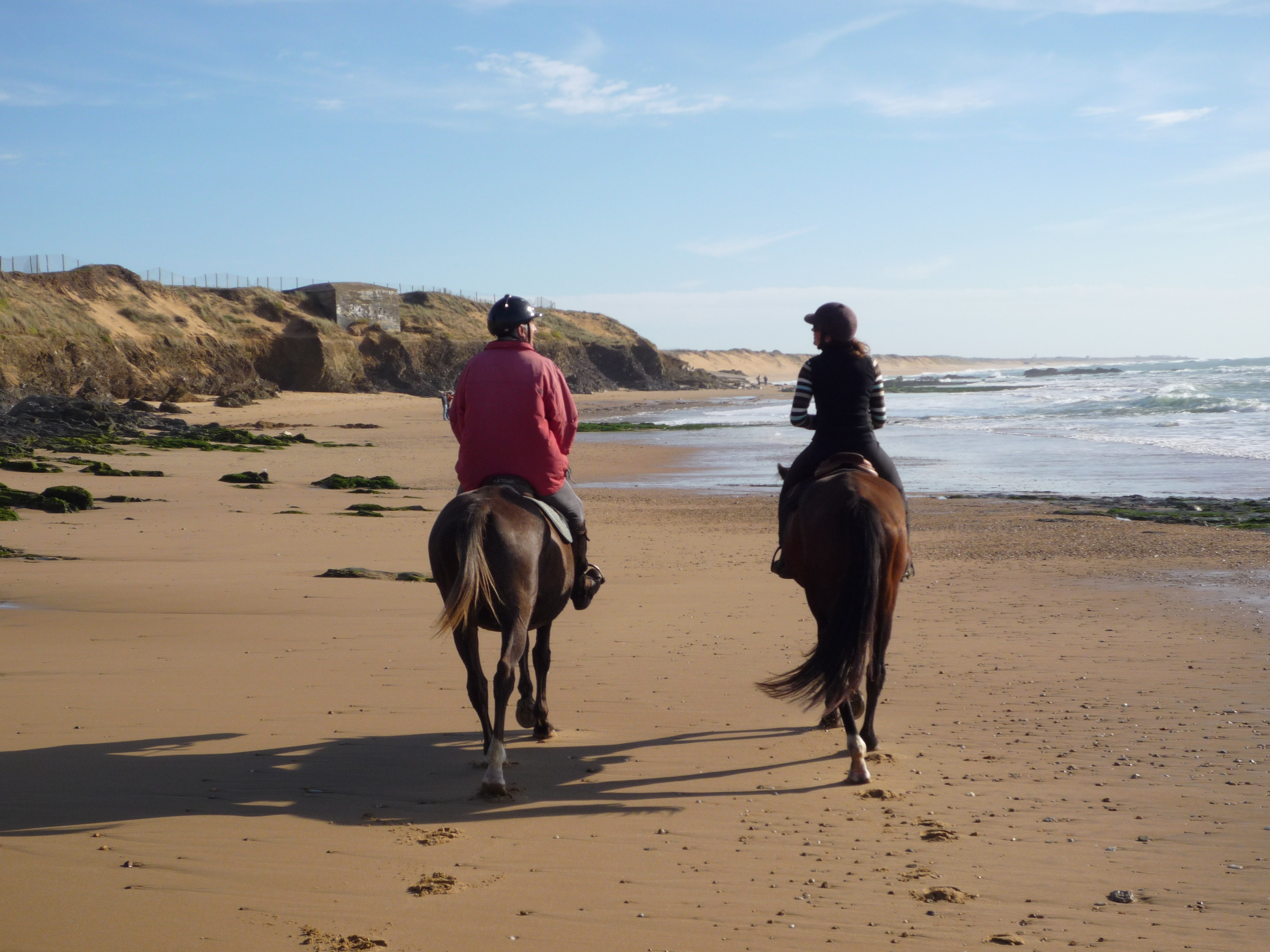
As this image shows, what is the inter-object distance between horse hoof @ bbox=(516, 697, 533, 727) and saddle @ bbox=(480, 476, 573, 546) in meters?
0.85

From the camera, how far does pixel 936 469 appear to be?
891 inches

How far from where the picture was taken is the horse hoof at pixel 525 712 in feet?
16.8

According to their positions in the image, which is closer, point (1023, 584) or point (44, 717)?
point (44, 717)

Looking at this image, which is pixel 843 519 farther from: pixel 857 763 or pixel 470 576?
pixel 470 576

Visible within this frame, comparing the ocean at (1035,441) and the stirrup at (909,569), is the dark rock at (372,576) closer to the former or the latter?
the stirrup at (909,569)

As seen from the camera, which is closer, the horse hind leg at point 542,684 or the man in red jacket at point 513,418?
the man in red jacket at point 513,418

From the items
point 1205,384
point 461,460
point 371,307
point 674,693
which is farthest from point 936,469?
point 371,307

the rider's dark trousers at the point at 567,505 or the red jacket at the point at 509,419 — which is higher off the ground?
the red jacket at the point at 509,419

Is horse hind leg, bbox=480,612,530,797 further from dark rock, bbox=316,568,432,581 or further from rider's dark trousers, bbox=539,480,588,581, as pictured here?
dark rock, bbox=316,568,432,581

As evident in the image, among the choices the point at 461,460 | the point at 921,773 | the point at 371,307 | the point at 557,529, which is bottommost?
the point at 921,773

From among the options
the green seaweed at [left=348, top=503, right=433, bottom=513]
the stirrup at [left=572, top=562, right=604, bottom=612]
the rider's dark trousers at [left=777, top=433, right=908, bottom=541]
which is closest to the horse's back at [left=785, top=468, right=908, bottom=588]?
the rider's dark trousers at [left=777, top=433, right=908, bottom=541]

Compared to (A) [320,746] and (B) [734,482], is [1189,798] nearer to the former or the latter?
(A) [320,746]

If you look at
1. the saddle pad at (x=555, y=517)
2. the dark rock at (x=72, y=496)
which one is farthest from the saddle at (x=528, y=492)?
the dark rock at (x=72, y=496)

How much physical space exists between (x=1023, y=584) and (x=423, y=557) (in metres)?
6.27
